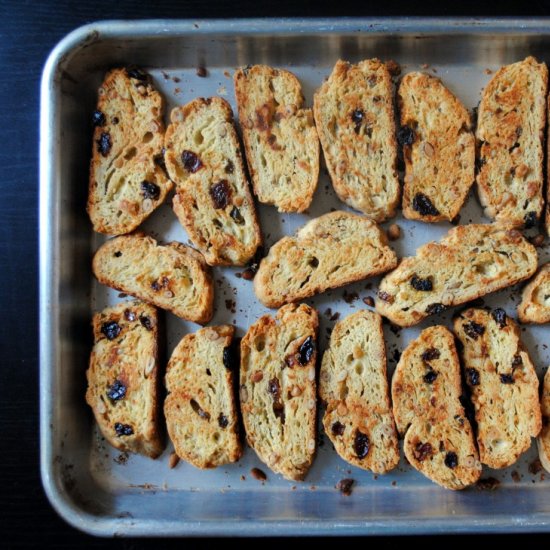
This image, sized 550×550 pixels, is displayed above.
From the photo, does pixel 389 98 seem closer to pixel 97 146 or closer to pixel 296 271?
pixel 296 271

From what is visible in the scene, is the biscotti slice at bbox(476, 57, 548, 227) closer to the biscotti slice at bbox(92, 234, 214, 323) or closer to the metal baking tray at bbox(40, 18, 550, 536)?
the metal baking tray at bbox(40, 18, 550, 536)

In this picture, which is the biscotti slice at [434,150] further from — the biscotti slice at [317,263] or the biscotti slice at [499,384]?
the biscotti slice at [499,384]

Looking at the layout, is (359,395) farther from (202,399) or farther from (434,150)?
(434,150)

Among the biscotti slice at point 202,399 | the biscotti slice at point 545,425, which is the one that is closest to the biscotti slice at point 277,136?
the biscotti slice at point 202,399

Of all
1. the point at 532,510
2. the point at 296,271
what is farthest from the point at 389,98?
the point at 532,510

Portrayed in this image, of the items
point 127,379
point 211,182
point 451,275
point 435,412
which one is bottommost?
point 435,412

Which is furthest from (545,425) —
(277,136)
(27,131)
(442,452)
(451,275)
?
(27,131)

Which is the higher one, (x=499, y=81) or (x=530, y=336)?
(x=499, y=81)
